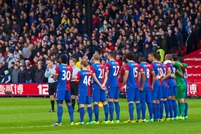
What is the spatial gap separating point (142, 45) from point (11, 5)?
46.5 feet

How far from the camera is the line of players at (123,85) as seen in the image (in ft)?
83.5

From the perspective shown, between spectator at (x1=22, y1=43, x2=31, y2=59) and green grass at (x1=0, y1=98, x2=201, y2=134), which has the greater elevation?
spectator at (x1=22, y1=43, x2=31, y2=59)

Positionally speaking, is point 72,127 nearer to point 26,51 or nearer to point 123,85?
point 123,85

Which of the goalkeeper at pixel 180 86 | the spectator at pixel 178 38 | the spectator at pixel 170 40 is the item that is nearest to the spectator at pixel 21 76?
the spectator at pixel 170 40

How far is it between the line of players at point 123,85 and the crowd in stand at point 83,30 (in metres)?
11.8

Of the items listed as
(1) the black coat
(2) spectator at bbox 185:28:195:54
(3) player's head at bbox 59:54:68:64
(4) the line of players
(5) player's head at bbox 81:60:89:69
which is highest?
(2) spectator at bbox 185:28:195:54

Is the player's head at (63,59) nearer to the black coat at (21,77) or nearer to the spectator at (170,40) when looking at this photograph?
the spectator at (170,40)

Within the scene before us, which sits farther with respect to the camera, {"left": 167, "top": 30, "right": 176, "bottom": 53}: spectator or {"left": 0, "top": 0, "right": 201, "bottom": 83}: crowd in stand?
{"left": 0, "top": 0, "right": 201, "bottom": 83}: crowd in stand

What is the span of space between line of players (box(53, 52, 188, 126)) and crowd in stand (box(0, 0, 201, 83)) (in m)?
11.8

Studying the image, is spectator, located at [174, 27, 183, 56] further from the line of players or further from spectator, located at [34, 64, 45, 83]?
the line of players

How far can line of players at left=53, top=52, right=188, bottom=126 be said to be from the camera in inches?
1002

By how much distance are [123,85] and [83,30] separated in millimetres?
22021

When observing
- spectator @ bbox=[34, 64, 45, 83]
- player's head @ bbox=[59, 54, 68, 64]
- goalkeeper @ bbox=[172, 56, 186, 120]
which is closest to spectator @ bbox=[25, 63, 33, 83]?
spectator @ bbox=[34, 64, 45, 83]

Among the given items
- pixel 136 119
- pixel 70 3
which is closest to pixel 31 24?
pixel 70 3
